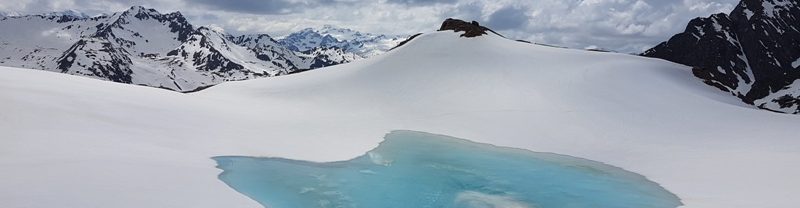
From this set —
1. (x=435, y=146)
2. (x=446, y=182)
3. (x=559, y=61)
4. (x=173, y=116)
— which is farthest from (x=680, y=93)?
(x=173, y=116)

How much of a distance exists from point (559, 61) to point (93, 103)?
48.3m

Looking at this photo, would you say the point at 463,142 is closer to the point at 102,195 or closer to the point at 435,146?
the point at 435,146

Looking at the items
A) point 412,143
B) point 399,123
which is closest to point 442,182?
point 412,143

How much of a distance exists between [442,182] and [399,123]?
18018 mm

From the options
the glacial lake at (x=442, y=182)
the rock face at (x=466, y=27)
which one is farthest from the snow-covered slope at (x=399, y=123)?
the rock face at (x=466, y=27)

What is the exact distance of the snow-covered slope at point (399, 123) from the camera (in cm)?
2030

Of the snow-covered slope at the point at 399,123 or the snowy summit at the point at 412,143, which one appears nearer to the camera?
the snow-covered slope at the point at 399,123

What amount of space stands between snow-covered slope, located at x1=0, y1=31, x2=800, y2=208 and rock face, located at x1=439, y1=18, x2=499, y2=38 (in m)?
3.08

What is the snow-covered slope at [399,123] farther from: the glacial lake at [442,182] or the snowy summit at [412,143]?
the glacial lake at [442,182]

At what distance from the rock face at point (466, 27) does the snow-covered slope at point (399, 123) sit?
10.1 ft

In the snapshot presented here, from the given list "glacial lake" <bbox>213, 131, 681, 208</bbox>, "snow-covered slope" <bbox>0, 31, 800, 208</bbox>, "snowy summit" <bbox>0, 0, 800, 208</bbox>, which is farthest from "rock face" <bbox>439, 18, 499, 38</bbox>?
"glacial lake" <bbox>213, 131, 681, 208</bbox>

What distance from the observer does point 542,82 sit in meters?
54.1

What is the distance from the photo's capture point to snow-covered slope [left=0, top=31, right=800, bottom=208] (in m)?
20.3

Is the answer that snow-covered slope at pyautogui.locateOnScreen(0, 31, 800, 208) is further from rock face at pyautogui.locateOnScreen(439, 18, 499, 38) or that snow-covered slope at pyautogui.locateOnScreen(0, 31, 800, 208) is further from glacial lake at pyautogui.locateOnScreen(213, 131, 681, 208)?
rock face at pyautogui.locateOnScreen(439, 18, 499, 38)
